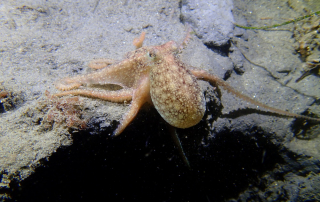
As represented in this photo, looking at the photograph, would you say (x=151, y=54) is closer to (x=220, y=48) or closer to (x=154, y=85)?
(x=154, y=85)

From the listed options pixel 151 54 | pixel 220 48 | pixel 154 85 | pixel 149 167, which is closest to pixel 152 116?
pixel 154 85

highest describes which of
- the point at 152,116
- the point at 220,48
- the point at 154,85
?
the point at 220,48

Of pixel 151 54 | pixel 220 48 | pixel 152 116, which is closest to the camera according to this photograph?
pixel 151 54

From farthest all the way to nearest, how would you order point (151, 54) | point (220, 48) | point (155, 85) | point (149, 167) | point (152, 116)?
point (220, 48) < point (149, 167) < point (152, 116) < point (151, 54) < point (155, 85)

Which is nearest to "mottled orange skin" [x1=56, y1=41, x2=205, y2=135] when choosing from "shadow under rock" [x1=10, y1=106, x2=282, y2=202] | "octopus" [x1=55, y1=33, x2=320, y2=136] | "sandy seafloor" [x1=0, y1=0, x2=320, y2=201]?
"octopus" [x1=55, y1=33, x2=320, y2=136]

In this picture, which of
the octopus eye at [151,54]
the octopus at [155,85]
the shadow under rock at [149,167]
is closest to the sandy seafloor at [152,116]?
the shadow under rock at [149,167]

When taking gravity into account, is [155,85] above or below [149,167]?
above

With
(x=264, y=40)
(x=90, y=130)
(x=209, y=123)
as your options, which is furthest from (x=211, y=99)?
(x=264, y=40)

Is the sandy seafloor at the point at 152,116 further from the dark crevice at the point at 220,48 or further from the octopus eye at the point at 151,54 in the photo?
the octopus eye at the point at 151,54
